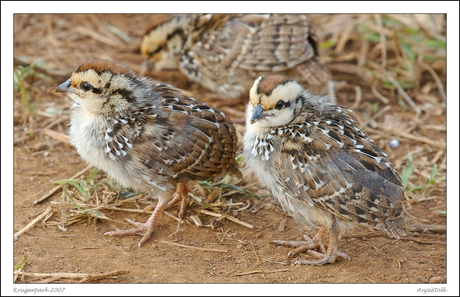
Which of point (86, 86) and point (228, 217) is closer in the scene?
point (86, 86)

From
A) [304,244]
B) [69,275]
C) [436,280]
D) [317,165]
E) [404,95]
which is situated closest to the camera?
[69,275]

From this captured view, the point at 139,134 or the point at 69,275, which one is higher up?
the point at 139,134

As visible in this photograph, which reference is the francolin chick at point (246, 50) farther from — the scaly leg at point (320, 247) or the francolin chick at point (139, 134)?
the scaly leg at point (320, 247)

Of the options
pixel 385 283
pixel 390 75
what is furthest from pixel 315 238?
pixel 390 75

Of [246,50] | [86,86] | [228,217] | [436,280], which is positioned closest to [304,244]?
[228,217]

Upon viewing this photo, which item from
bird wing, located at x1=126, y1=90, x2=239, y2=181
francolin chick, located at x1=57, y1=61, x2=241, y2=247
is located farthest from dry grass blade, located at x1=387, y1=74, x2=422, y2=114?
francolin chick, located at x1=57, y1=61, x2=241, y2=247

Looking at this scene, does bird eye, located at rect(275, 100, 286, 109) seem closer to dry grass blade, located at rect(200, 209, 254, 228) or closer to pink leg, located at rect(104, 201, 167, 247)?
dry grass blade, located at rect(200, 209, 254, 228)

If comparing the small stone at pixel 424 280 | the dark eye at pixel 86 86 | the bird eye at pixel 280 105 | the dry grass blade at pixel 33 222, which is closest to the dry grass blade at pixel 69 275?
the dry grass blade at pixel 33 222

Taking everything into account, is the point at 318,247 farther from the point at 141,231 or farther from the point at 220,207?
the point at 141,231
